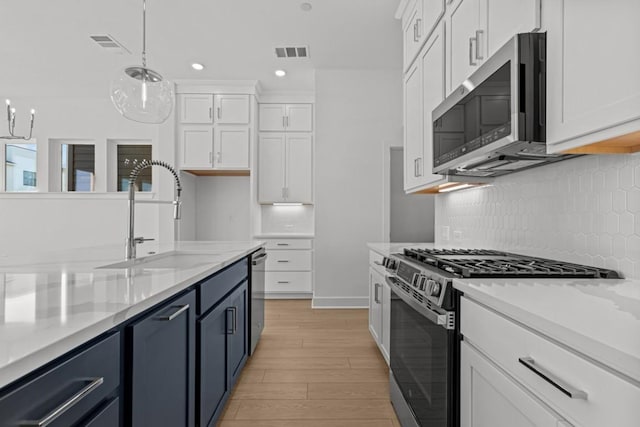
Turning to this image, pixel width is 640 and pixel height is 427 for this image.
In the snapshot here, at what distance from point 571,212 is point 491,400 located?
92 centimetres

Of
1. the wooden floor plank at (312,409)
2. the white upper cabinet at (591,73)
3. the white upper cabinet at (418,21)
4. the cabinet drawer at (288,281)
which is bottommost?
the wooden floor plank at (312,409)

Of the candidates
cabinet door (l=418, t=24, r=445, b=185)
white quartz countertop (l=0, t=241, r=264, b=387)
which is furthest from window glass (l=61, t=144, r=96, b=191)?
cabinet door (l=418, t=24, r=445, b=185)

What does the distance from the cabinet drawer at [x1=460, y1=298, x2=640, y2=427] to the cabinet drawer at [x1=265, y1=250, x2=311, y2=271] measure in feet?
13.3

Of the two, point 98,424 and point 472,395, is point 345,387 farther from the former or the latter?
point 98,424

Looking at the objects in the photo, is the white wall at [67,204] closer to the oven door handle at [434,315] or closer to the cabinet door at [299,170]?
the cabinet door at [299,170]

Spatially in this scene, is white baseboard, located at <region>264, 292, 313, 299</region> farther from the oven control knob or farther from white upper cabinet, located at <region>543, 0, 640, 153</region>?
white upper cabinet, located at <region>543, 0, 640, 153</region>

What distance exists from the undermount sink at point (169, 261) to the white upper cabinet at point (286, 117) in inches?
127

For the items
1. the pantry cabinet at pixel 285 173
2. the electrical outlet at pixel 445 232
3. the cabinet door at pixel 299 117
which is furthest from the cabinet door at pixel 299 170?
the electrical outlet at pixel 445 232

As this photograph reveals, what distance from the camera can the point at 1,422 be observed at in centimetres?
57

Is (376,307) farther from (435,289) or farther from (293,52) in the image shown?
(293,52)

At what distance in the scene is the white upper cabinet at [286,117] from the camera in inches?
210

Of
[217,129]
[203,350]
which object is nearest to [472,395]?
[203,350]

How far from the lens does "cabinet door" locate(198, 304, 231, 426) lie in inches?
64.1

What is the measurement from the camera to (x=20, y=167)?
18.9 feet
